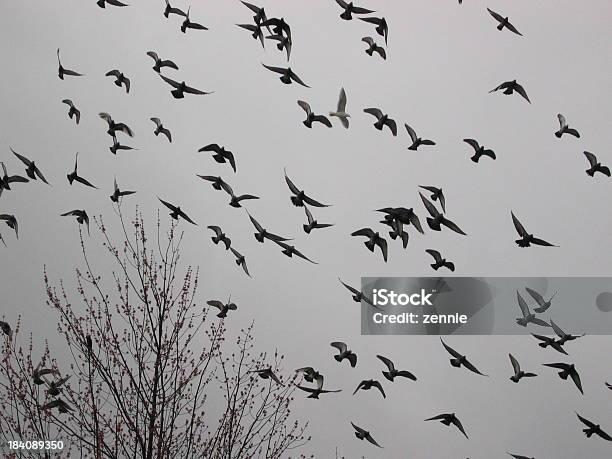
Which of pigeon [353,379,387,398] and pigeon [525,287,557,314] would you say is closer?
pigeon [353,379,387,398]

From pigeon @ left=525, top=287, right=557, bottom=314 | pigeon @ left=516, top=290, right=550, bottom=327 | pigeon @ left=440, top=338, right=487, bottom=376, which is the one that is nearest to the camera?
pigeon @ left=440, top=338, right=487, bottom=376

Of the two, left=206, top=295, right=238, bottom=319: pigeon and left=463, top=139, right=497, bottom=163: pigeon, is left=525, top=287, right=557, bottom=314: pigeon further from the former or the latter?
left=206, top=295, right=238, bottom=319: pigeon

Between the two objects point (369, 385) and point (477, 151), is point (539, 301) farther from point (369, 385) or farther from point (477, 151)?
point (369, 385)

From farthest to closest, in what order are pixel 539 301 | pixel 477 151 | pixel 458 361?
pixel 539 301
pixel 477 151
pixel 458 361

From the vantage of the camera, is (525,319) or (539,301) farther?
(539,301)

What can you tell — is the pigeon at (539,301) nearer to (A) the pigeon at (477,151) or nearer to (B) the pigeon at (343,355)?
(A) the pigeon at (477,151)

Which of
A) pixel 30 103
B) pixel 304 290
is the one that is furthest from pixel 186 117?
pixel 304 290

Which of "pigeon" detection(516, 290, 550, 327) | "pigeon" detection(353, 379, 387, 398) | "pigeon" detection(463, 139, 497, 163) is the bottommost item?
"pigeon" detection(353, 379, 387, 398)

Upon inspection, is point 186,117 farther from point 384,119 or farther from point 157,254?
point 384,119

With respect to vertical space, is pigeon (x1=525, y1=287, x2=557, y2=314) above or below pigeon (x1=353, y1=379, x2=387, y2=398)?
above

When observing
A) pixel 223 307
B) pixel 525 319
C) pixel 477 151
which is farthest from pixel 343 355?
pixel 477 151

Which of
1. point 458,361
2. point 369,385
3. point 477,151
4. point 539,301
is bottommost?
point 369,385

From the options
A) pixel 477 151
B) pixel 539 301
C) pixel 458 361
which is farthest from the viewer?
pixel 539 301

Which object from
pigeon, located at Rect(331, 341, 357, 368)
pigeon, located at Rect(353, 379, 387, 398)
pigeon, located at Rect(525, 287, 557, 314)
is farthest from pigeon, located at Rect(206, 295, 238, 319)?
pigeon, located at Rect(525, 287, 557, 314)
